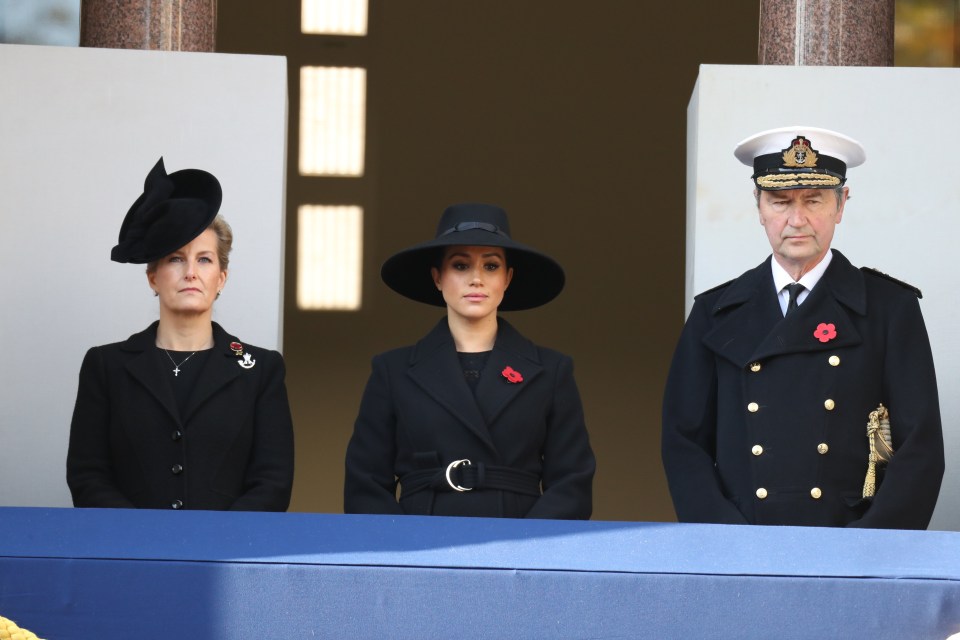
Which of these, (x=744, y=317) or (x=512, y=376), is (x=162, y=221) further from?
(x=744, y=317)

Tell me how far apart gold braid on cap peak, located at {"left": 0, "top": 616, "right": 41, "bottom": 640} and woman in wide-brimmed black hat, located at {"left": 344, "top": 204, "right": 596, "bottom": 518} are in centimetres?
161

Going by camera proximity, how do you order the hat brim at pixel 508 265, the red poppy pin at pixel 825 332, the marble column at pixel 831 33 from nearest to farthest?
1. the red poppy pin at pixel 825 332
2. the hat brim at pixel 508 265
3. the marble column at pixel 831 33

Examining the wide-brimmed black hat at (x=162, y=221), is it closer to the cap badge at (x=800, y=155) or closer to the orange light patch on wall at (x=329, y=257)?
the cap badge at (x=800, y=155)

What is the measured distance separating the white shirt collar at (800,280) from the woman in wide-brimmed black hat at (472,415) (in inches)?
24.2

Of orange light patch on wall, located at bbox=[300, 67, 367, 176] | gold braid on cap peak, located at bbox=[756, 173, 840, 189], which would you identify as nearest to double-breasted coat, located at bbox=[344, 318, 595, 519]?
Answer: gold braid on cap peak, located at bbox=[756, 173, 840, 189]

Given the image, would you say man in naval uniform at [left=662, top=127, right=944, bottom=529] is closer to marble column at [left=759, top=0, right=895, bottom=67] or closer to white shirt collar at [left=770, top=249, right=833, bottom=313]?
white shirt collar at [left=770, top=249, right=833, bottom=313]

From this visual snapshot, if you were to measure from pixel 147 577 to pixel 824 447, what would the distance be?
1.93 meters

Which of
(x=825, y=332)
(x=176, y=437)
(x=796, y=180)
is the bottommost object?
(x=176, y=437)

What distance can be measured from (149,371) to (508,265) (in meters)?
1.04

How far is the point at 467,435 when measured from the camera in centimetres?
420

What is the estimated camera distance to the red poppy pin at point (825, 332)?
13.4 feet

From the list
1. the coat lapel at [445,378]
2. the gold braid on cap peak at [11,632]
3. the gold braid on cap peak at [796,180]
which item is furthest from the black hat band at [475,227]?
the gold braid on cap peak at [11,632]

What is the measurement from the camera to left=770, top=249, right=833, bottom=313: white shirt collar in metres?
4.18

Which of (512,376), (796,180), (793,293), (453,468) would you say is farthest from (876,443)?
(453,468)
